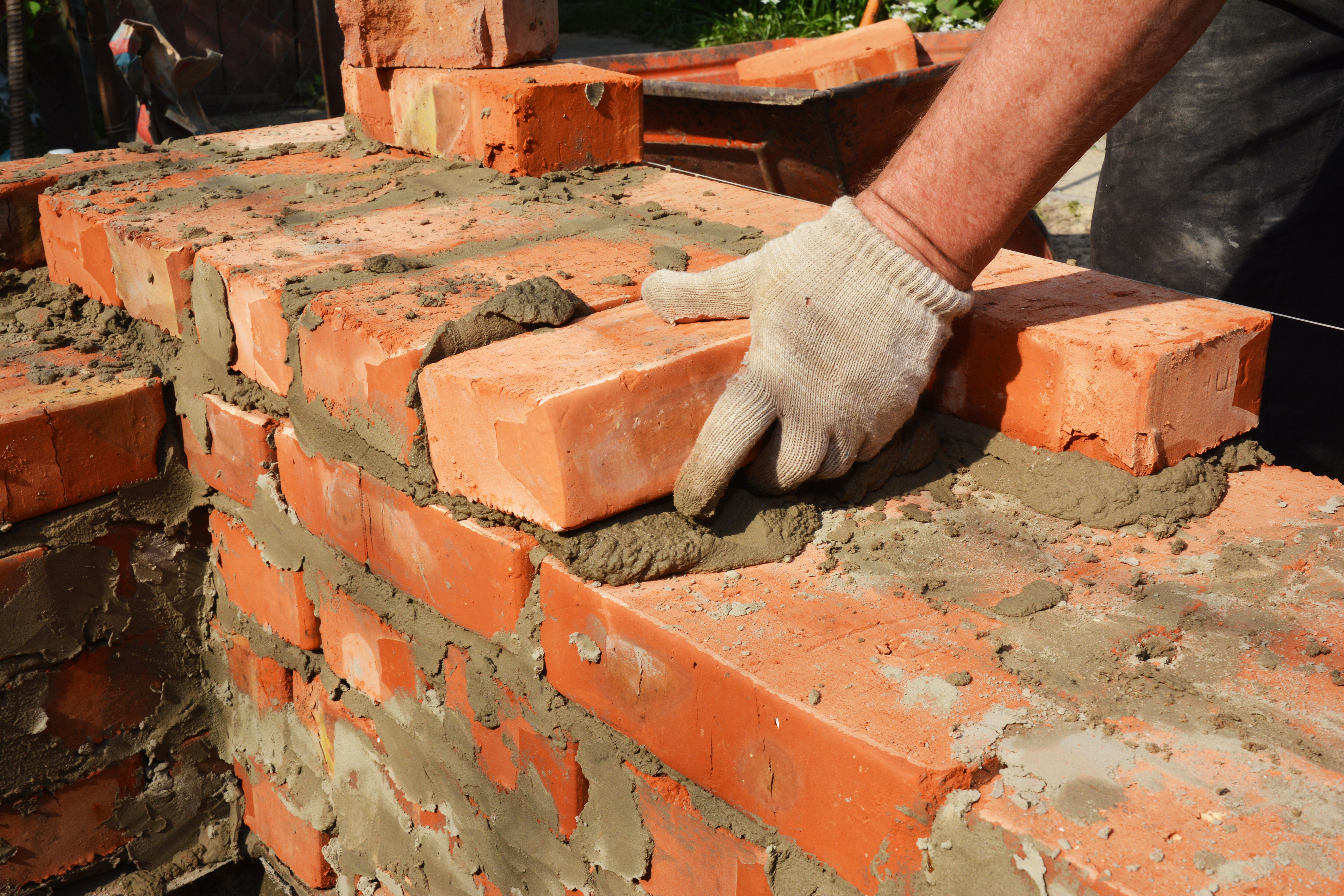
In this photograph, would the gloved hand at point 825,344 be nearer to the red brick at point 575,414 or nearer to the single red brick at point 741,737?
the red brick at point 575,414

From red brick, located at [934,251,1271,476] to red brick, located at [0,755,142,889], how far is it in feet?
6.28

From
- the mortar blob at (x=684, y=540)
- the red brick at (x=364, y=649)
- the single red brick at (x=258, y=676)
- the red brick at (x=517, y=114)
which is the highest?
the red brick at (x=517, y=114)

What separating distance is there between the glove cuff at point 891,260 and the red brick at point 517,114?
3.55 feet

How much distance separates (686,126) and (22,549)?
9.56ft

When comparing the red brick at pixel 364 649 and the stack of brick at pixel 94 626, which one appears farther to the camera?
the stack of brick at pixel 94 626

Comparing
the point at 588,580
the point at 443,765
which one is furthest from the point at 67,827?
the point at 588,580

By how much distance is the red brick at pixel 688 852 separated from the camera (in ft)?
4.02

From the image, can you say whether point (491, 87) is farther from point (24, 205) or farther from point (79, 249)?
point (24, 205)

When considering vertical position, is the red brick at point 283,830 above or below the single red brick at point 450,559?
below

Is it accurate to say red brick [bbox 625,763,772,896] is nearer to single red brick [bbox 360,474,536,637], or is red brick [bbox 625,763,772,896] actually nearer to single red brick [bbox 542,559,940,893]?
single red brick [bbox 542,559,940,893]

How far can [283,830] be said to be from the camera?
229 centimetres

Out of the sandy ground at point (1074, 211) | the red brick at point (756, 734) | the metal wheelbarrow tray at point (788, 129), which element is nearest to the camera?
the red brick at point (756, 734)

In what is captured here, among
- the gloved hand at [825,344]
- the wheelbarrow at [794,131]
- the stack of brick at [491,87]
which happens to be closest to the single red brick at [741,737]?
the gloved hand at [825,344]

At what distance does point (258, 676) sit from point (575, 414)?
1.29m
